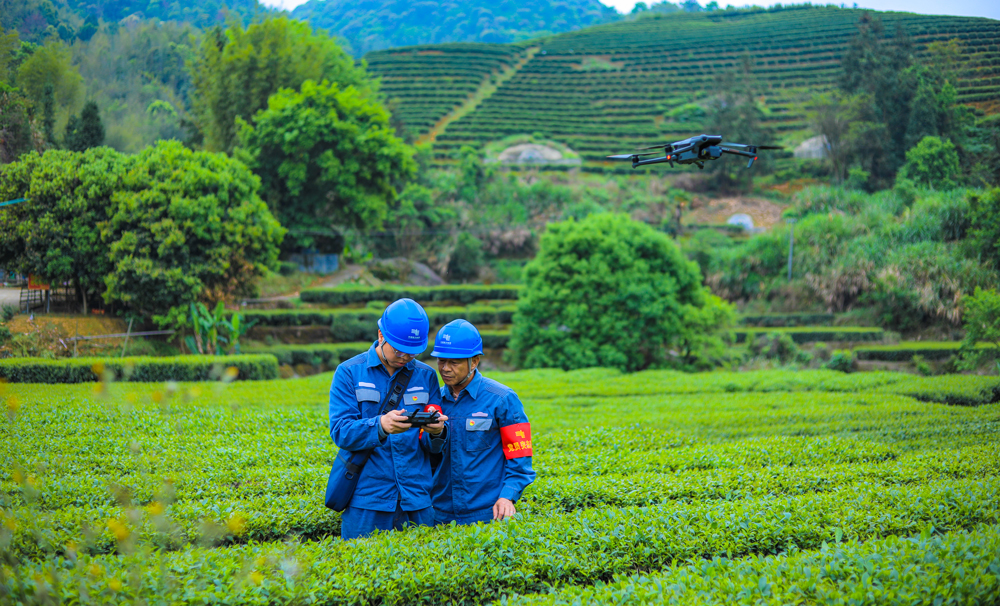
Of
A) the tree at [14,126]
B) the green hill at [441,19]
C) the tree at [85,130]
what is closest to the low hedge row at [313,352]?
the tree at [85,130]

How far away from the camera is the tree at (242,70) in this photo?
89.6ft

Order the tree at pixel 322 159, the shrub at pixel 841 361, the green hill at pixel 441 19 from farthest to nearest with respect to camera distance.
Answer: the green hill at pixel 441 19
the tree at pixel 322 159
the shrub at pixel 841 361

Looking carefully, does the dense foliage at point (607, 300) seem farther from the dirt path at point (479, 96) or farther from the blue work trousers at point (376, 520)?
the dirt path at point (479, 96)

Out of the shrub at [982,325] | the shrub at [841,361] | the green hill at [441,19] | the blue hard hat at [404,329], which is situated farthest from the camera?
the green hill at [441,19]

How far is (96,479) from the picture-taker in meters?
5.20

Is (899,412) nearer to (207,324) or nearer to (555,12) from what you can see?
(207,324)

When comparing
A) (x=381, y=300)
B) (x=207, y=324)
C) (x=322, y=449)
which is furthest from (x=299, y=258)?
(x=322, y=449)

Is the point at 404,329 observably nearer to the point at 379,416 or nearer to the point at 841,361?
the point at 379,416

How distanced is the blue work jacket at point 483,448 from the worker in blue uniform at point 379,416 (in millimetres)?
145

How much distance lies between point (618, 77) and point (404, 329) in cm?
7178

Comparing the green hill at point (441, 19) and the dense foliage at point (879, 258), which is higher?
the green hill at point (441, 19)

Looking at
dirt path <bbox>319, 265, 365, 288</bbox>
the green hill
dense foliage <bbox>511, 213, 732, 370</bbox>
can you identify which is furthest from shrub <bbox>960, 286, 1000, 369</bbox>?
the green hill

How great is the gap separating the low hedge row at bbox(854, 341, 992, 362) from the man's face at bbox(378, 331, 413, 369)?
795 inches

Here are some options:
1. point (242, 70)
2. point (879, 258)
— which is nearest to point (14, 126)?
point (242, 70)
